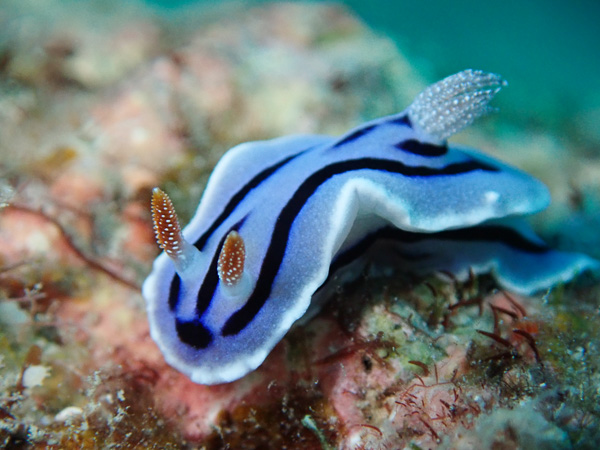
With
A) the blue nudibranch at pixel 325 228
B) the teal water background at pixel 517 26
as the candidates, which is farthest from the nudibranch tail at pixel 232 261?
the teal water background at pixel 517 26

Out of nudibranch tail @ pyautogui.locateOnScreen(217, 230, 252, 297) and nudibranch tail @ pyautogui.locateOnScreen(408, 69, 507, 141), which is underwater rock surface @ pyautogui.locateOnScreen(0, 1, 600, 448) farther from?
nudibranch tail @ pyautogui.locateOnScreen(408, 69, 507, 141)

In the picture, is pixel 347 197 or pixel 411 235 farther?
pixel 411 235

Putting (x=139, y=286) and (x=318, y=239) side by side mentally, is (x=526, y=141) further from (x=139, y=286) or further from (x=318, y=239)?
(x=139, y=286)

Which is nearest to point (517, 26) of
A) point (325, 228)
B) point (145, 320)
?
point (325, 228)

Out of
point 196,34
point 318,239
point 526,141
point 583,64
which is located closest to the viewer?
point 318,239

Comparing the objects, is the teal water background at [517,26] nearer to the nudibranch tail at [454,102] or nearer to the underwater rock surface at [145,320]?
the underwater rock surface at [145,320]

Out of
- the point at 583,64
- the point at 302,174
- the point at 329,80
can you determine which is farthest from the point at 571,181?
the point at 583,64

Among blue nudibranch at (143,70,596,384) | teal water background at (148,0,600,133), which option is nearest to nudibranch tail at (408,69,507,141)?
blue nudibranch at (143,70,596,384)
